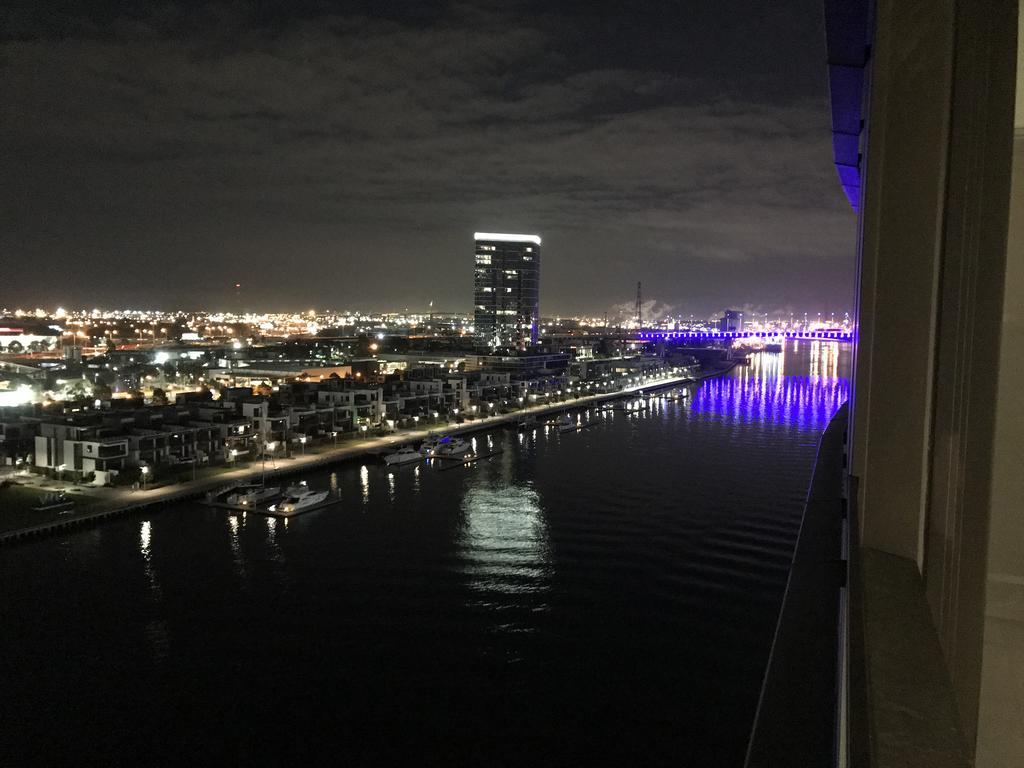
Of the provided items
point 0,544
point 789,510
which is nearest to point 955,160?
point 789,510

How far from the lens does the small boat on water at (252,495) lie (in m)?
7.06

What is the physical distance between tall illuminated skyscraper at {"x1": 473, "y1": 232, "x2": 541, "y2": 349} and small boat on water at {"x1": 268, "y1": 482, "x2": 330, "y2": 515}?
958 inches

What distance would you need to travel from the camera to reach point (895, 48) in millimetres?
1269

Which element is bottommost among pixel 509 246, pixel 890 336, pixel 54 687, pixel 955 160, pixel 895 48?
pixel 54 687

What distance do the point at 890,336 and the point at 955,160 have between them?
0.36m

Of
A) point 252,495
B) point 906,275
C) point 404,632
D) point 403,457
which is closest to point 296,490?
point 252,495

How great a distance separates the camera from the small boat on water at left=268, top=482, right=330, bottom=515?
22.4 ft

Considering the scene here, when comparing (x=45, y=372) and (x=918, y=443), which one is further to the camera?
(x=45, y=372)

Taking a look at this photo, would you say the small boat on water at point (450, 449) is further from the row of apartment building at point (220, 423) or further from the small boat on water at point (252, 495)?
the small boat on water at point (252, 495)

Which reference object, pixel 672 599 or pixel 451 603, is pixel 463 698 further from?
pixel 672 599

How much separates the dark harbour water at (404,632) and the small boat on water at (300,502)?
0.78 feet

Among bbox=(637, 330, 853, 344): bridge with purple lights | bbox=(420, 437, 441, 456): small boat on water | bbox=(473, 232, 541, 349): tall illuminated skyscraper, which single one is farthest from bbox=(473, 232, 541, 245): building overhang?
bbox=(420, 437, 441, 456): small boat on water

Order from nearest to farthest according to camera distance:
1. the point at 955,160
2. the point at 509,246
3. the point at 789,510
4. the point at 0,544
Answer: the point at 955,160 → the point at 0,544 → the point at 789,510 → the point at 509,246

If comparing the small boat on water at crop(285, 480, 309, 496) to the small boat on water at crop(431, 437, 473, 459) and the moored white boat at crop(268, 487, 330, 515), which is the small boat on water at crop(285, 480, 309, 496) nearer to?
the moored white boat at crop(268, 487, 330, 515)
